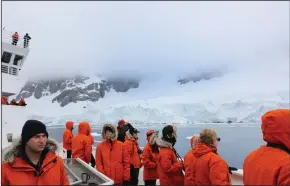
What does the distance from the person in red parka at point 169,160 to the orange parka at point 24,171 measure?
1.44m

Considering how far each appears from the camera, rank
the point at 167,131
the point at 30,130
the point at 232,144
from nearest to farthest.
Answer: the point at 30,130 → the point at 167,131 → the point at 232,144

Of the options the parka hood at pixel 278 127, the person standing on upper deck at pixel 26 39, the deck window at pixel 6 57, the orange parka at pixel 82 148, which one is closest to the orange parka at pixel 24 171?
the parka hood at pixel 278 127

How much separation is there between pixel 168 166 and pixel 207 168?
850mm

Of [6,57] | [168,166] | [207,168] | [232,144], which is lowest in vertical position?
[232,144]

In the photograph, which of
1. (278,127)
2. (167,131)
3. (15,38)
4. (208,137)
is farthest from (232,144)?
(278,127)

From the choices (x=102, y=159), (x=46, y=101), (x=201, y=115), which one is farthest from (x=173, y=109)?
(x=102, y=159)

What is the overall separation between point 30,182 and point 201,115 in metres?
60.0

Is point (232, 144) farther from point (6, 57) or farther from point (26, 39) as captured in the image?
point (6, 57)

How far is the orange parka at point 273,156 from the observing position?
5.28 feet

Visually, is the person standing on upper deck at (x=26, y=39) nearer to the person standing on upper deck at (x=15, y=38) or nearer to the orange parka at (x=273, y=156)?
the person standing on upper deck at (x=15, y=38)

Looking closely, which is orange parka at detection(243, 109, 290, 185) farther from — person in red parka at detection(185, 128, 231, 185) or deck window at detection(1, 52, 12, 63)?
deck window at detection(1, 52, 12, 63)

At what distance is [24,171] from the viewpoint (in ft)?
6.45

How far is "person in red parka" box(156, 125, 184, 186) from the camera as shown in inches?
126

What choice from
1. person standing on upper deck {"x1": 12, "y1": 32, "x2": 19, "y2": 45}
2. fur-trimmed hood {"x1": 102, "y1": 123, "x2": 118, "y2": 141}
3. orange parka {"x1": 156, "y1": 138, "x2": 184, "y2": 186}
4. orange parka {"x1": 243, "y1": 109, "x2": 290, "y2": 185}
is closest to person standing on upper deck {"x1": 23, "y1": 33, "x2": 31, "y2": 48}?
person standing on upper deck {"x1": 12, "y1": 32, "x2": 19, "y2": 45}
